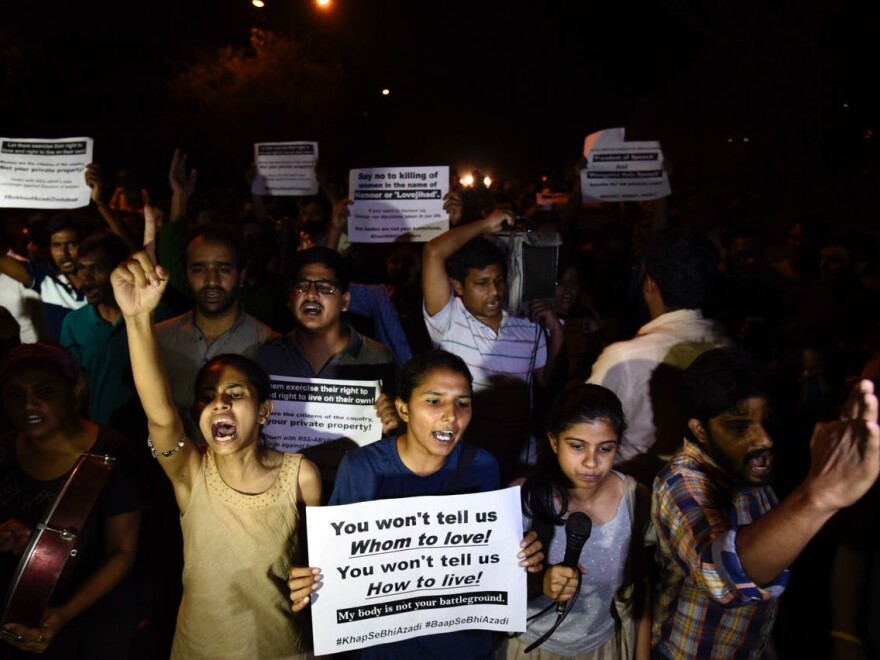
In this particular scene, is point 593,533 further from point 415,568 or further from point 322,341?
point 322,341

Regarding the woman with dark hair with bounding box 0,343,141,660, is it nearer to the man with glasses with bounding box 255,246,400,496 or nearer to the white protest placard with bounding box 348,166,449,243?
the man with glasses with bounding box 255,246,400,496

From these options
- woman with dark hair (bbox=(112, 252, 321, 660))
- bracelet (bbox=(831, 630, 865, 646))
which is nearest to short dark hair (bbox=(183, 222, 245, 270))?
woman with dark hair (bbox=(112, 252, 321, 660))

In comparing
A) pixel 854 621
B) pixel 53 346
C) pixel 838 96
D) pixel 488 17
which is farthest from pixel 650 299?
pixel 488 17

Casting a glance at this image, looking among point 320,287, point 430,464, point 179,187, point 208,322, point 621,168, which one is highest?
point 621,168

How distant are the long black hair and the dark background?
4.18 m

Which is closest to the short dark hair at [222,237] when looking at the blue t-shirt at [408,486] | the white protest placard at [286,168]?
the blue t-shirt at [408,486]

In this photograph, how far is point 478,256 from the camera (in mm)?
3861

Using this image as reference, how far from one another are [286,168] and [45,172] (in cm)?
199

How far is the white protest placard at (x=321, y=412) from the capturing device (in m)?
3.34

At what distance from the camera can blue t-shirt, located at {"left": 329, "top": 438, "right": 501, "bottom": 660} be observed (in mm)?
2654

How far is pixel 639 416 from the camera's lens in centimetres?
343

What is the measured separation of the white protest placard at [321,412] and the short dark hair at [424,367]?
46 cm

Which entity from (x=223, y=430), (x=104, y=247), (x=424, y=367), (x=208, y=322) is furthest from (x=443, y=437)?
(x=104, y=247)

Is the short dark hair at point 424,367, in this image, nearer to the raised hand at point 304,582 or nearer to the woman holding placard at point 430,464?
the woman holding placard at point 430,464
